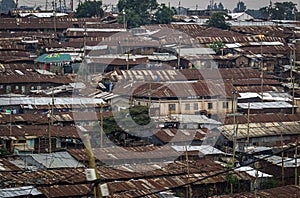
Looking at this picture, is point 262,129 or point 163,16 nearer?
point 262,129

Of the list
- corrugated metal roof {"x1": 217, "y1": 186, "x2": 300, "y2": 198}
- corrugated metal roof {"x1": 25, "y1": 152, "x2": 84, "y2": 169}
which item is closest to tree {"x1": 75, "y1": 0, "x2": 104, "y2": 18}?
corrugated metal roof {"x1": 25, "y1": 152, "x2": 84, "y2": 169}

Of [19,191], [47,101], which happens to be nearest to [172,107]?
[47,101]

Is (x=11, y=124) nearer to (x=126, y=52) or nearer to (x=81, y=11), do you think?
(x=126, y=52)

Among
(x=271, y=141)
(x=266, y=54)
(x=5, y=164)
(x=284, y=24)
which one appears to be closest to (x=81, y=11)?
(x=284, y=24)

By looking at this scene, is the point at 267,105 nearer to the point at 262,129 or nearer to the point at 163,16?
the point at 262,129

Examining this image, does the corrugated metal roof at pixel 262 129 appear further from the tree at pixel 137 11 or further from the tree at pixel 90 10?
the tree at pixel 90 10
